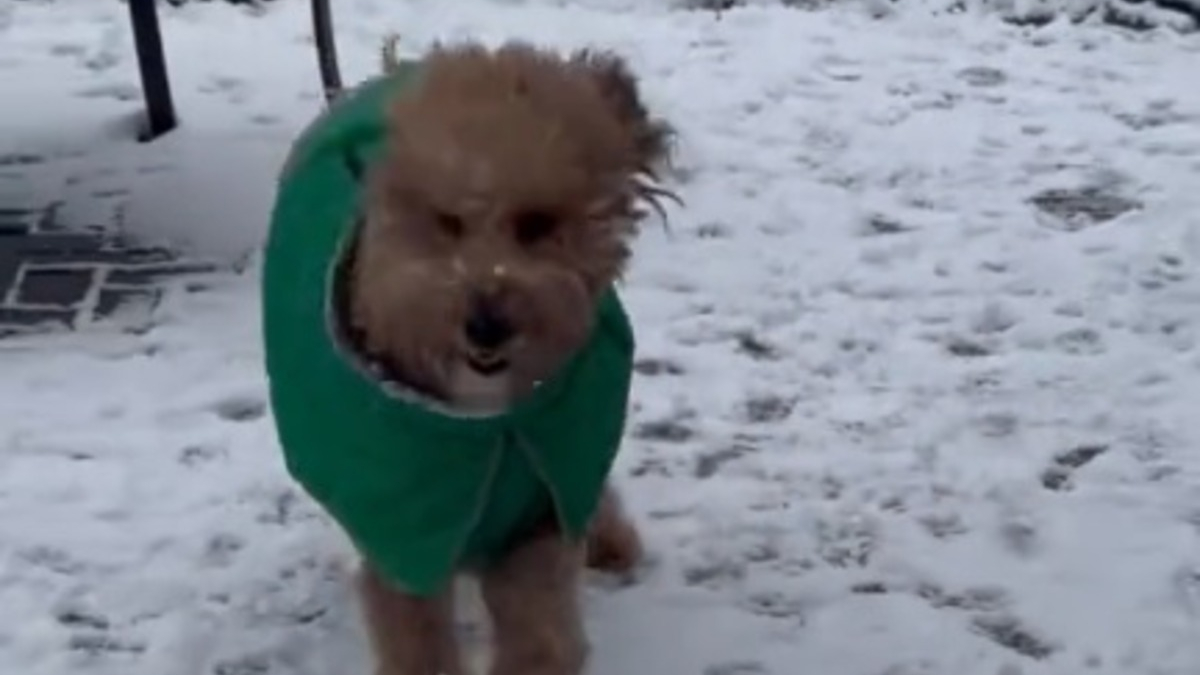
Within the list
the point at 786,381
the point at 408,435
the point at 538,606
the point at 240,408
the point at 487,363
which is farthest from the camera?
the point at 786,381

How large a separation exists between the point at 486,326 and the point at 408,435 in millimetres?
307

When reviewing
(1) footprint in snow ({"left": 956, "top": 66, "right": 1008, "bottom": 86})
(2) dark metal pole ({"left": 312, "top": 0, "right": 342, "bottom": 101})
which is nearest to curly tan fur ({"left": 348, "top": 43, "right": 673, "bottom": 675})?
(2) dark metal pole ({"left": 312, "top": 0, "right": 342, "bottom": 101})

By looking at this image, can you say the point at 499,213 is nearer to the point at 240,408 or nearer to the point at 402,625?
the point at 402,625

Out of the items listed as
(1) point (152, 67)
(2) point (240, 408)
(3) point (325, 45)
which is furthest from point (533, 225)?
(1) point (152, 67)

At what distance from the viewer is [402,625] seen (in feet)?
10.5

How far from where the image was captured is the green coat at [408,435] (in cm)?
297

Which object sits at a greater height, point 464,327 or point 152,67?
point 464,327

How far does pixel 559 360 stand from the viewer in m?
2.89

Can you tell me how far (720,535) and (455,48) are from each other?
49.4 inches

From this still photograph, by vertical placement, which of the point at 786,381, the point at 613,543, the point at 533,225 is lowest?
the point at 786,381

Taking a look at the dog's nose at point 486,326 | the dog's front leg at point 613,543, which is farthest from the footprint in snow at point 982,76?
the dog's nose at point 486,326

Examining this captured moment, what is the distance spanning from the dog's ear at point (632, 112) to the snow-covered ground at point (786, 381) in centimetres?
92

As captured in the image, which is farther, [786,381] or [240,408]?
[786,381]

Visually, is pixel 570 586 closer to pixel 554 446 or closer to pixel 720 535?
pixel 554 446
